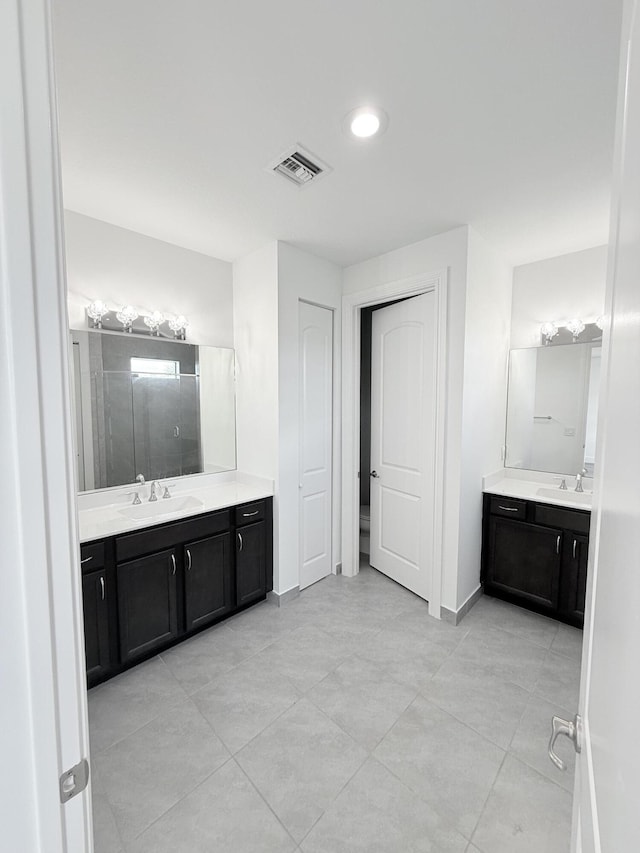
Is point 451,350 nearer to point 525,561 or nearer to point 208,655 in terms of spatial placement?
point 525,561

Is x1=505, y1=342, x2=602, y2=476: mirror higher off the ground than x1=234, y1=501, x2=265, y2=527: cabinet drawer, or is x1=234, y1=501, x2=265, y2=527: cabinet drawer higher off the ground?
x1=505, y1=342, x2=602, y2=476: mirror

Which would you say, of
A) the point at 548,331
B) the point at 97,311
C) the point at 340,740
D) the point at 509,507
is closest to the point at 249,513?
the point at 340,740

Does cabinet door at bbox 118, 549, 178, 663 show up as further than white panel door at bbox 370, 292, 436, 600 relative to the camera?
No

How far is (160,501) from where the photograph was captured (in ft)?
8.53

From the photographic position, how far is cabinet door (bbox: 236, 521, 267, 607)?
8.49 feet

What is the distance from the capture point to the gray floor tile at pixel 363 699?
5.75 ft

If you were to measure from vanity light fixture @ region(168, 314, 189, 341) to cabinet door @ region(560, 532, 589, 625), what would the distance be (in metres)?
3.10

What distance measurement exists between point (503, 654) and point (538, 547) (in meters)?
0.78

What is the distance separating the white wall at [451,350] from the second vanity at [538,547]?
47cm

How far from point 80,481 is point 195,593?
1033 millimetres

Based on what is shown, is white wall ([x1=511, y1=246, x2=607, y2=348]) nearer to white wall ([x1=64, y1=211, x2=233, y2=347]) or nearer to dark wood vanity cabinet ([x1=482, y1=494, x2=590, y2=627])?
dark wood vanity cabinet ([x1=482, y1=494, x2=590, y2=627])

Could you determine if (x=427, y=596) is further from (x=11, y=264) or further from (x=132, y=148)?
(x=132, y=148)

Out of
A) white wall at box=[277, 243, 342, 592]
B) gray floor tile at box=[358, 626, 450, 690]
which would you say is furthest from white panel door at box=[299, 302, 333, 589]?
gray floor tile at box=[358, 626, 450, 690]

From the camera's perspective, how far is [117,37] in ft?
3.87
